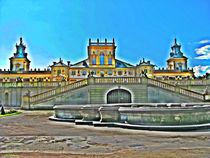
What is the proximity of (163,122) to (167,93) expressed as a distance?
19909 mm

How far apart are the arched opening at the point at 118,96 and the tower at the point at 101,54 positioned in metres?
41.2

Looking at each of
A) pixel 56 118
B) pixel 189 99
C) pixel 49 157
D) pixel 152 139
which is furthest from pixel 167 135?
pixel 189 99

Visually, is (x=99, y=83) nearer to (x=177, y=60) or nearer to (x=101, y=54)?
(x=101, y=54)

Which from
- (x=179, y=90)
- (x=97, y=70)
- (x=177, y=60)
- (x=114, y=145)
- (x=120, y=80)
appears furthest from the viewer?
(x=177, y=60)

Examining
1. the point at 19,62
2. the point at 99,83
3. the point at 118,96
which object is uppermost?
the point at 19,62

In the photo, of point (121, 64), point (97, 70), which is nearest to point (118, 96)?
point (97, 70)

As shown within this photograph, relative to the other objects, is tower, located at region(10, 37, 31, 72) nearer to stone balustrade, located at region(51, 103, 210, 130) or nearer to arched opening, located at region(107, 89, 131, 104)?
arched opening, located at region(107, 89, 131, 104)

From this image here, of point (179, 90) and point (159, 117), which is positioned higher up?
point (179, 90)

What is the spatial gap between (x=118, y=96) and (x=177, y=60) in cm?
5981

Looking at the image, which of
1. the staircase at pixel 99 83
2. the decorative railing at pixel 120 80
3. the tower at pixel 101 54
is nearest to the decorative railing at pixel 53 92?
the staircase at pixel 99 83

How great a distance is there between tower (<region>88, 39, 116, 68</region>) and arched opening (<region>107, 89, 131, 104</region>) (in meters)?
41.2

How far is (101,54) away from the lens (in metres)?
73.2

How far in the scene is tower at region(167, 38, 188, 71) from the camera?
3349 inches

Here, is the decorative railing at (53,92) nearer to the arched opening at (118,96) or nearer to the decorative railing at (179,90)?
the arched opening at (118,96)
